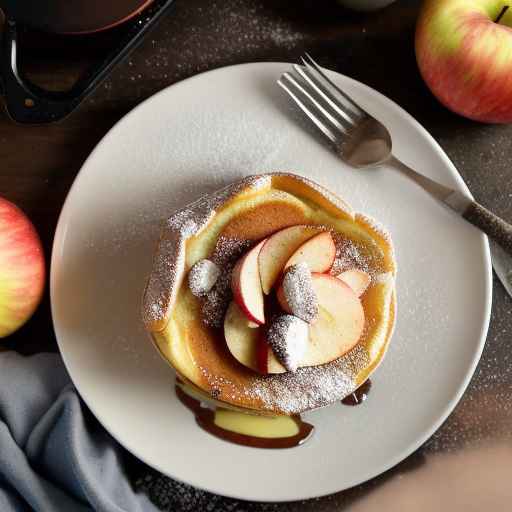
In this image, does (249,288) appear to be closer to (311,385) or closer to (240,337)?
(240,337)

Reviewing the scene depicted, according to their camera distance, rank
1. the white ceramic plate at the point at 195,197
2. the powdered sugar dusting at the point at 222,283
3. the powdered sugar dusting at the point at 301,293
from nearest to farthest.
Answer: the powdered sugar dusting at the point at 301,293 < the powdered sugar dusting at the point at 222,283 < the white ceramic plate at the point at 195,197

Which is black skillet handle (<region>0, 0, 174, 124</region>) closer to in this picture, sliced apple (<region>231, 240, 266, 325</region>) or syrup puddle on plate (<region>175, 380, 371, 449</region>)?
sliced apple (<region>231, 240, 266, 325</region>)

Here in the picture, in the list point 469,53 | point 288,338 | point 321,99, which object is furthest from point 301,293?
point 469,53

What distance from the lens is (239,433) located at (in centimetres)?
138

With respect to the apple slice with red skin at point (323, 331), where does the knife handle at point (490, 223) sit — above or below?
above

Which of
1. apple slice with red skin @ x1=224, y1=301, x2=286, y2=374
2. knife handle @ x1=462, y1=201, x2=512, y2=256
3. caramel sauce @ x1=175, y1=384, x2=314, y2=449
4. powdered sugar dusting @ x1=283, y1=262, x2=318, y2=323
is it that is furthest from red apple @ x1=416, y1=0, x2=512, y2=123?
caramel sauce @ x1=175, y1=384, x2=314, y2=449

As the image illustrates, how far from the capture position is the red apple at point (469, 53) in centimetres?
132

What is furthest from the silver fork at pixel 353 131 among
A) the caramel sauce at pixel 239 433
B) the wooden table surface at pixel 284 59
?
the caramel sauce at pixel 239 433

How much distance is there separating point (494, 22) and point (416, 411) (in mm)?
762

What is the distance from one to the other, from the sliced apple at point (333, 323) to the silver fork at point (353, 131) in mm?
316

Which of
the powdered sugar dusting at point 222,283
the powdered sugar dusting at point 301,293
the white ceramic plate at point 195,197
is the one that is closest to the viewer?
the powdered sugar dusting at point 301,293

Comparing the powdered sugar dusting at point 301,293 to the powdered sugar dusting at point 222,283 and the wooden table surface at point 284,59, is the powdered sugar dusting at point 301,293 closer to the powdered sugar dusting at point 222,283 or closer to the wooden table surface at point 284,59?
the powdered sugar dusting at point 222,283

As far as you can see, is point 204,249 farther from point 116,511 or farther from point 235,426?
point 116,511

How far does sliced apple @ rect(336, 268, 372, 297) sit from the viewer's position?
4.21ft
